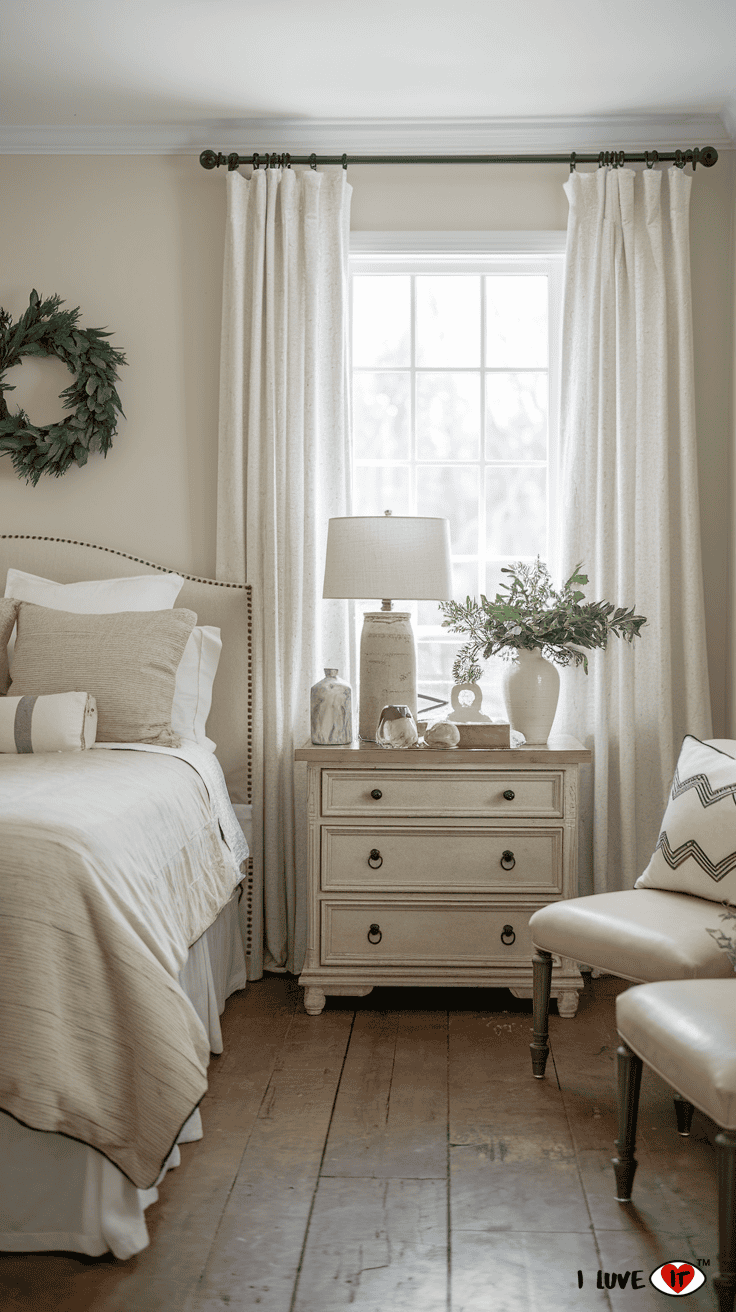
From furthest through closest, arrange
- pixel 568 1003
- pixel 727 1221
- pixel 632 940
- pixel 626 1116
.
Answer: pixel 568 1003, pixel 632 940, pixel 626 1116, pixel 727 1221

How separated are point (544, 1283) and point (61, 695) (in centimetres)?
170

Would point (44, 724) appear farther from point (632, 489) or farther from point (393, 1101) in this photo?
point (632, 489)

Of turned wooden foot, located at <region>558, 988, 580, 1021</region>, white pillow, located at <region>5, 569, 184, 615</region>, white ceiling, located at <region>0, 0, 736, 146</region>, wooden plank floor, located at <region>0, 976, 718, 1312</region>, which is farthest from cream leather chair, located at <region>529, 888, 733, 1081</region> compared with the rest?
white ceiling, located at <region>0, 0, 736, 146</region>

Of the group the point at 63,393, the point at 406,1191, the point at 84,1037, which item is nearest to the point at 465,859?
the point at 406,1191

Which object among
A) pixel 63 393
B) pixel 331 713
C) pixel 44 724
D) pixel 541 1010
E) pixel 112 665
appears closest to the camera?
pixel 541 1010

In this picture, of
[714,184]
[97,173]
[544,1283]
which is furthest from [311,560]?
[544,1283]

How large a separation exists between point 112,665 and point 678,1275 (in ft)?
6.12

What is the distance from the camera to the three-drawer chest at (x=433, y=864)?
9.18ft

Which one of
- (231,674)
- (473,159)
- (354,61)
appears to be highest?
(354,61)

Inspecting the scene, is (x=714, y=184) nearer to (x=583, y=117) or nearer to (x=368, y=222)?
(x=583, y=117)

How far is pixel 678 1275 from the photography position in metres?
1.59

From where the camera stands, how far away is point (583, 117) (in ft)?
10.4

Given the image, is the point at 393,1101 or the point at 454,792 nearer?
the point at 393,1101

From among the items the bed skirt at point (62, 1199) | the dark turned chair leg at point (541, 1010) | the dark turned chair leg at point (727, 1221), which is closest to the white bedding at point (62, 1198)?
the bed skirt at point (62, 1199)
